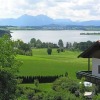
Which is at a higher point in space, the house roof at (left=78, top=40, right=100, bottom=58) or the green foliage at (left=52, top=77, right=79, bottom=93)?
the house roof at (left=78, top=40, right=100, bottom=58)

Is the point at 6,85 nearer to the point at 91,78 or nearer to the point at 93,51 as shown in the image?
the point at 91,78

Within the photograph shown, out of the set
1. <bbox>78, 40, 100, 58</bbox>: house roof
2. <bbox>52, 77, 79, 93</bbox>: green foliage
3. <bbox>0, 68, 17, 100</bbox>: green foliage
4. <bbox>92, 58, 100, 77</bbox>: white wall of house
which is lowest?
<bbox>52, 77, 79, 93</bbox>: green foliage

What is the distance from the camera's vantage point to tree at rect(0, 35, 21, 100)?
1764cm

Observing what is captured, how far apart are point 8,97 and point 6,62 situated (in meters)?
1.89

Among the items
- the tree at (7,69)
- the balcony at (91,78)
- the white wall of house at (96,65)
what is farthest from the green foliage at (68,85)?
the tree at (7,69)

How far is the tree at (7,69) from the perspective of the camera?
57.9ft

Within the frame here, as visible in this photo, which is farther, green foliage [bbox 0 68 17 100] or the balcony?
the balcony

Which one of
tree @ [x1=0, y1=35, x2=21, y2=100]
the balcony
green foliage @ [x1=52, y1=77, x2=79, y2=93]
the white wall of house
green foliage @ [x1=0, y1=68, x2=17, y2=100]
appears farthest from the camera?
green foliage @ [x1=52, y1=77, x2=79, y2=93]

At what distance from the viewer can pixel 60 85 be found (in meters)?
39.7

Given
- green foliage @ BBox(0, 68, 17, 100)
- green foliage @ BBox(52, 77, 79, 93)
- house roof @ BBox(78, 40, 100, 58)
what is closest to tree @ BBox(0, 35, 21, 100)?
green foliage @ BBox(0, 68, 17, 100)

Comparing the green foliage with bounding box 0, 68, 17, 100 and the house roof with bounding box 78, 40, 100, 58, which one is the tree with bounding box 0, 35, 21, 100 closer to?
the green foliage with bounding box 0, 68, 17, 100

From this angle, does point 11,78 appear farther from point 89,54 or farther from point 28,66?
point 28,66

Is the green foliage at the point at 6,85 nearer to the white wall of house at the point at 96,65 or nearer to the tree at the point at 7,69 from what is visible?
the tree at the point at 7,69

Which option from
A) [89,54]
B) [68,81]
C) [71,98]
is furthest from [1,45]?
[68,81]
